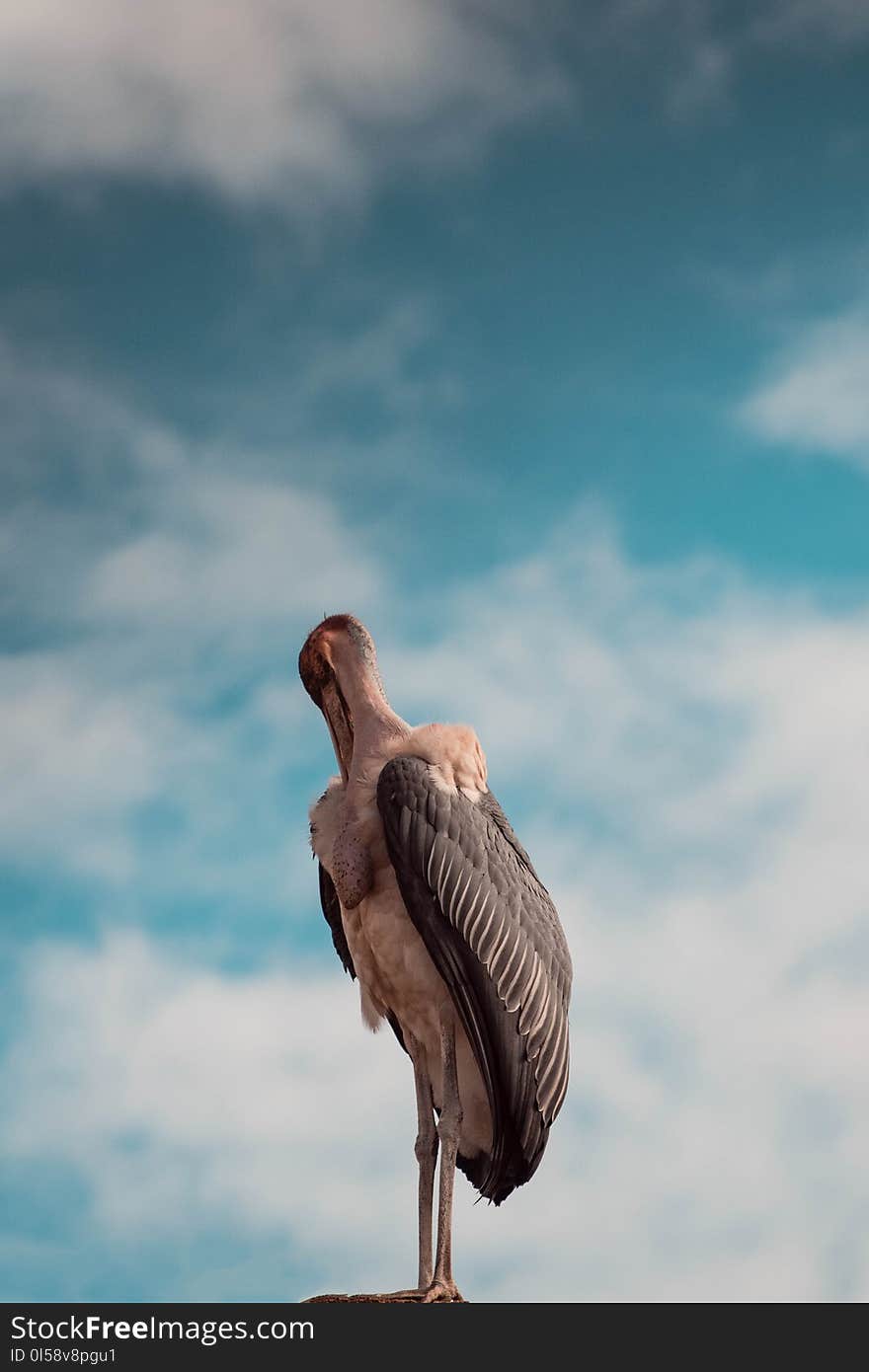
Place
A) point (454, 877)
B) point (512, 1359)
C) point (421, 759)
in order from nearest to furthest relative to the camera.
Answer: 1. point (512, 1359)
2. point (454, 877)
3. point (421, 759)

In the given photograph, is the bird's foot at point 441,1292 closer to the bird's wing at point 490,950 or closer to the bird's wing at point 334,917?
the bird's wing at point 490,950

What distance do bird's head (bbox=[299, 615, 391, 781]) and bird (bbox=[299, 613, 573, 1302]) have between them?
18 centimetres

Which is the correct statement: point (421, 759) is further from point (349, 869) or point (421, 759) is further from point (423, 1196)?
point (423, 1196)

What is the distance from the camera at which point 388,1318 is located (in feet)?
20.8

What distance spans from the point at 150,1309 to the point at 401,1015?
2.63 meters

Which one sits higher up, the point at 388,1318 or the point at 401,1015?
the point at 401,1015

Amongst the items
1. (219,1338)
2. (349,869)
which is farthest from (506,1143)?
(219,1338)

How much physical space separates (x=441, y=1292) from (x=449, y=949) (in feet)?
6.11

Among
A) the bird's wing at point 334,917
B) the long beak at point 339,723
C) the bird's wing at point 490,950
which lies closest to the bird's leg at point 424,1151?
the bird's wing at point 490,950

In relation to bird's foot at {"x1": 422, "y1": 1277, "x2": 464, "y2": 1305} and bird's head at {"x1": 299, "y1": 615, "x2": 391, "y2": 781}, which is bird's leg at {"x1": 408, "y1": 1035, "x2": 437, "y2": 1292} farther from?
bird's head at {"x1": 299, "y1": 615, "x2": 391, "y2": 781}

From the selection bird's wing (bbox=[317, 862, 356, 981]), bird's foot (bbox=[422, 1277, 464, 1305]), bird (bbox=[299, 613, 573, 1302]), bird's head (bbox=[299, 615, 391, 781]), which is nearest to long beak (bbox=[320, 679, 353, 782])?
bird's head (bbox=[299, 615, 391, 781])

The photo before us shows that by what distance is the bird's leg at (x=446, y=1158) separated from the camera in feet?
25.3

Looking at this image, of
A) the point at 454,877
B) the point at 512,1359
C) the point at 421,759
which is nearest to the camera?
the point at 512,1359

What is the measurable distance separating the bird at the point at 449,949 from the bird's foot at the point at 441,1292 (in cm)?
2
